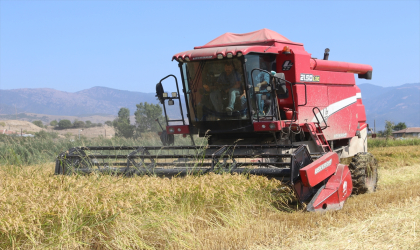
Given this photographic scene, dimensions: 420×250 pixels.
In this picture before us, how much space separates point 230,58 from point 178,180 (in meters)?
2.33

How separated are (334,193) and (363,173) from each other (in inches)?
61.1

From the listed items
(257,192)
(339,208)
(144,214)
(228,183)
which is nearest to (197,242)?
(144,214)

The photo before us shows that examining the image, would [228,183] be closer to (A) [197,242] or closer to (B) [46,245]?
(A) [197,242]

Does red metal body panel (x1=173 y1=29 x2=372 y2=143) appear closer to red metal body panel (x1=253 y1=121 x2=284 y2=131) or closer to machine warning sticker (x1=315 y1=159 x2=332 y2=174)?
red metal body panel (x1=253 y1=121 x2=284 y2=131)

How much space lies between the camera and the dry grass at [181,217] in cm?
336

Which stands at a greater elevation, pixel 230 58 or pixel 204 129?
pixel 230 58

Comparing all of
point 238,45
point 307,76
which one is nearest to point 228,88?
point 238,45

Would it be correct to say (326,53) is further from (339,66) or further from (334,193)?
(334,193)

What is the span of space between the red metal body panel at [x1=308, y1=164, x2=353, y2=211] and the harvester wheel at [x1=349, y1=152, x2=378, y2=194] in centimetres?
89

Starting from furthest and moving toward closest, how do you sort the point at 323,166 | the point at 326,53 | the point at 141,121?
the point at 141,121 < the point at 326,53 < the point at 323,166

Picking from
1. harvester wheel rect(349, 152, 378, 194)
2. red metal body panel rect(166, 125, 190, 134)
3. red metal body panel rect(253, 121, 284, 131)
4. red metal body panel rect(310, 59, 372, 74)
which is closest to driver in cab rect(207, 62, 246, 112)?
red metal body panel rect(253, 121, 284, 131)

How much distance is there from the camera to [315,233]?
13.0 feet

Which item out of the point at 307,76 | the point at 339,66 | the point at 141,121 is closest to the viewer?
the point at 307,76

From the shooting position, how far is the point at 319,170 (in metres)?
4.88
